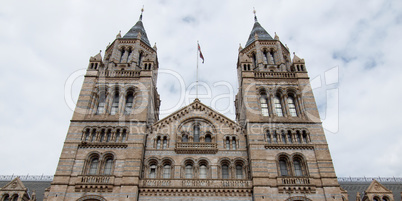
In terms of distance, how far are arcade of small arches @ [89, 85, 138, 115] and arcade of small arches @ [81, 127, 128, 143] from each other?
2224mm

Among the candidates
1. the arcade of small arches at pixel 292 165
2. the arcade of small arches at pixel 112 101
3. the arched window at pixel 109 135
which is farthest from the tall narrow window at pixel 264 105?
the arched window at pixel 109 135

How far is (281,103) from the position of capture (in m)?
30.6

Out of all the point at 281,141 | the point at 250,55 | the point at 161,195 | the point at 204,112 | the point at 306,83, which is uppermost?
the point at 250,55

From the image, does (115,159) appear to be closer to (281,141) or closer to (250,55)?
(281,141)

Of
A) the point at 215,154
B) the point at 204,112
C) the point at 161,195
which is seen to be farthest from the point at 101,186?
the point at 204,112

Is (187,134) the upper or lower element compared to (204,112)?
lower

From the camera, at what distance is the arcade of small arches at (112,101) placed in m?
29.6

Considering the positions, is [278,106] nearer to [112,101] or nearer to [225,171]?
[225,171]

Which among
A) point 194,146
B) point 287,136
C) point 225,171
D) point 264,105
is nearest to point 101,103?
point 194,146

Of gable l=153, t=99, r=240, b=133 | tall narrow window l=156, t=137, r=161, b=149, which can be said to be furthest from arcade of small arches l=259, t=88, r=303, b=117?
tall narrow window l=156, t=137, r=161, b=149

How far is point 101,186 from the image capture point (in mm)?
23609

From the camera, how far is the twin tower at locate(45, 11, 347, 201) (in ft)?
78.1

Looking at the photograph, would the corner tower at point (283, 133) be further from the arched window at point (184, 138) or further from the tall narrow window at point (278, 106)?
the arched window at point (184, 138)

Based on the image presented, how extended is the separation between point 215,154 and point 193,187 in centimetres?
Answer: 379
